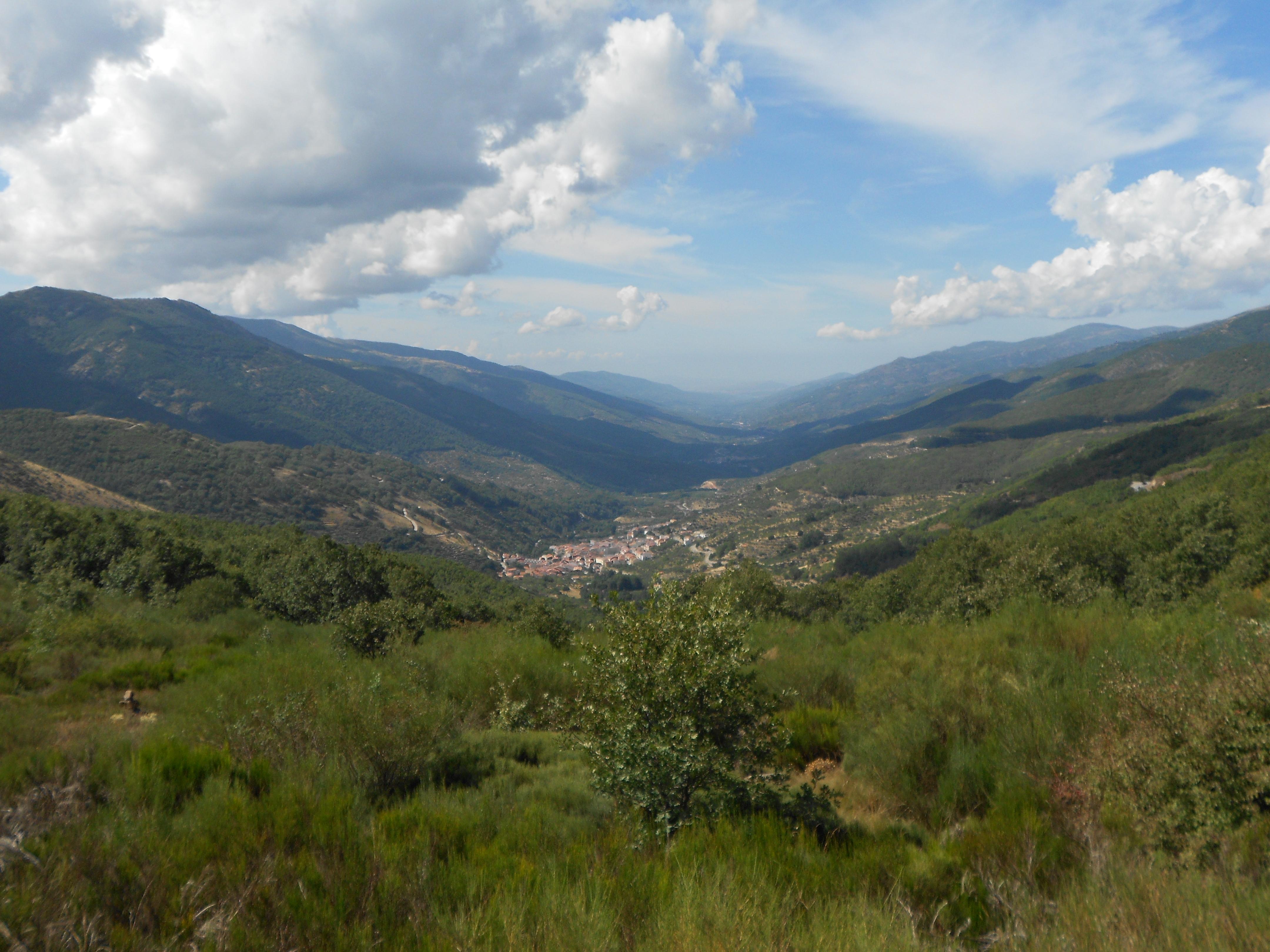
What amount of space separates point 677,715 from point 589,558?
173m

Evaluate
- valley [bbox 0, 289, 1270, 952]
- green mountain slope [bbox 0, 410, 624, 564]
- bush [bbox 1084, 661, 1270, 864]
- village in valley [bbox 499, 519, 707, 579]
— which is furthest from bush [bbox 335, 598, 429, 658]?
green mountain slope [bbox 0, 410, 624, 564]

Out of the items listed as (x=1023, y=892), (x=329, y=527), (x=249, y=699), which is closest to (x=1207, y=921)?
(x=1023, y=892)

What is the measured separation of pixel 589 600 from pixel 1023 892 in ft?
17.1

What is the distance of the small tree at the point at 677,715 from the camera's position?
239 inches

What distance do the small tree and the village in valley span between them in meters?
137

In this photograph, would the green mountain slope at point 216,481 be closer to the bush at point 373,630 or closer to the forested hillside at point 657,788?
the bush at point 373,630

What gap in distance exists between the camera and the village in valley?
154m

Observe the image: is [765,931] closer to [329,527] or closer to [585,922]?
[585,922]

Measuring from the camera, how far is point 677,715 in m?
6.34

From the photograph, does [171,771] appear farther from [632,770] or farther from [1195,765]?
[1195,765]

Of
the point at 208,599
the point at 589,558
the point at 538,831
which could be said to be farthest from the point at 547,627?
the point at 589,558

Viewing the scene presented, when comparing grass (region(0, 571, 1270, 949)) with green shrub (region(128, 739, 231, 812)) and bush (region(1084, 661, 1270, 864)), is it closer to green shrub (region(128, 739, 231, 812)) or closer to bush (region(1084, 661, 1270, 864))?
green shrub (region(128, 739, 231, 812))

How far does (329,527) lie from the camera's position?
5581 inches

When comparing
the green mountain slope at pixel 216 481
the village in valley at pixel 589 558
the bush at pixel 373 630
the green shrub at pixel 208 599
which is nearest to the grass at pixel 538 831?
the bush at pixel 373 630
